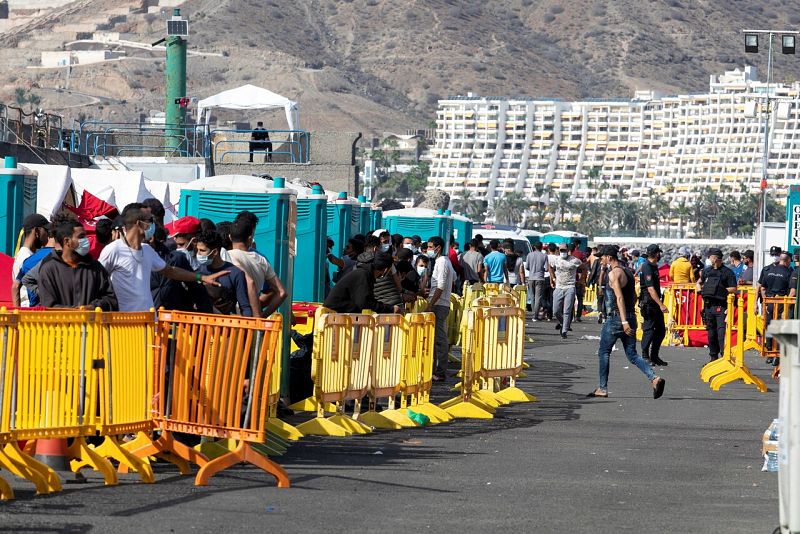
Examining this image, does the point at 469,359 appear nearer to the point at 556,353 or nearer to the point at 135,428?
the point at 135,428

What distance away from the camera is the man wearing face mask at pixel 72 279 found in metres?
9.77

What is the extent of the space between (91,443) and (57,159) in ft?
69.6

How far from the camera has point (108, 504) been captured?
8594 millimetres

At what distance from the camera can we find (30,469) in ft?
28.8

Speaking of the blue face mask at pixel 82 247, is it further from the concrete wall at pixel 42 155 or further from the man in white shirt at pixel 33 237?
the concrete wall at pixel 42 155

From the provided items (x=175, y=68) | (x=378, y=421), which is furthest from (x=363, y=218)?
(x=175, y=68)

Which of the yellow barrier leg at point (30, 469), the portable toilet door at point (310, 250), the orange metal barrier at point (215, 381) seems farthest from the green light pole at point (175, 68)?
the yellow barrier leg at point (30, 469)

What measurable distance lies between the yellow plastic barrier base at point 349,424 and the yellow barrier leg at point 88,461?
317 centimetres

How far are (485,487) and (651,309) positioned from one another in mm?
12141

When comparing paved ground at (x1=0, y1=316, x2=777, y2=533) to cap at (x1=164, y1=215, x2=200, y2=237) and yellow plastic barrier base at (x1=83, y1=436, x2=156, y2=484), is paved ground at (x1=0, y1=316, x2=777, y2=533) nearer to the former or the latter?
yellow plastic barrier base at (x1=83, y1=436, x2=156, y2=484)

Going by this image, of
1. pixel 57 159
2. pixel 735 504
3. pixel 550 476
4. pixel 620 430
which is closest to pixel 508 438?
pixel 620 430

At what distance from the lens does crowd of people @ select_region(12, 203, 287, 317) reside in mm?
9820

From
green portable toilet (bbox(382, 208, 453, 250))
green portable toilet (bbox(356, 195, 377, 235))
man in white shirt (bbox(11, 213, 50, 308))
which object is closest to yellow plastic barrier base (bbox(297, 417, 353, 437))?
man in white shirt (bbox(11, 213, 50, 308))

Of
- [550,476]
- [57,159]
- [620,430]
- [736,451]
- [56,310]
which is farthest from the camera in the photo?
[57,159]
